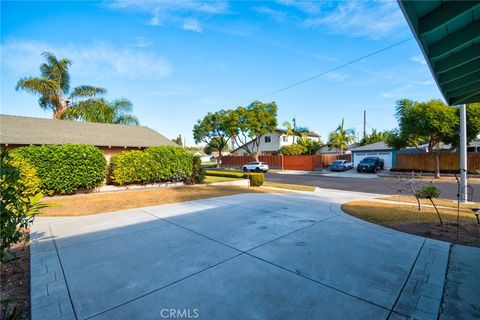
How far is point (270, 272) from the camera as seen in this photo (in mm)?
3217

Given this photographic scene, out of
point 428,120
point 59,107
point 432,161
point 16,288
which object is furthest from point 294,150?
point 16,288

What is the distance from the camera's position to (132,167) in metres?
12.5

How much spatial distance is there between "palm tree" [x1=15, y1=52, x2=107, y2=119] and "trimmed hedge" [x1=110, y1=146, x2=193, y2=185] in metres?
11.0

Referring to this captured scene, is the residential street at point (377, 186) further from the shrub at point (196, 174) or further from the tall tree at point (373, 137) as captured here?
the tall tree at point (373, 137)

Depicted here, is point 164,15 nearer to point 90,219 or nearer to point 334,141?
point 90,219

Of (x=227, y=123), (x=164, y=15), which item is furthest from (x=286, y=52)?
(x=227, y=123)

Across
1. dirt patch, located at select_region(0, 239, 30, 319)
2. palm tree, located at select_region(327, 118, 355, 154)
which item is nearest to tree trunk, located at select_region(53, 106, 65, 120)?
dirt patch, located at select_region(0, 239, 30, 319)

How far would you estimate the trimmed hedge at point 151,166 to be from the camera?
12.4 metres

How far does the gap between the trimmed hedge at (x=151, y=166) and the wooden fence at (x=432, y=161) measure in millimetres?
22074

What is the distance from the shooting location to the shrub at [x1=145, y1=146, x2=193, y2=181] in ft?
44.2

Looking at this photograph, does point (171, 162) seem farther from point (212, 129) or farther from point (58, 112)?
point (212, 129)

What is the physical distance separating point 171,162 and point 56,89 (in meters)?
13.0

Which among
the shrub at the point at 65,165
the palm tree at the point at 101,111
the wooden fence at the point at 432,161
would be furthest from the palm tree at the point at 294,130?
the shrub at the point at 65,165

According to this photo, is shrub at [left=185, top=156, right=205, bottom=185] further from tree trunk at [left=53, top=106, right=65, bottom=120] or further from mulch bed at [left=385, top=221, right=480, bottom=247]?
tree trunk at [left=53, top=106, right=65, bottom=120]
